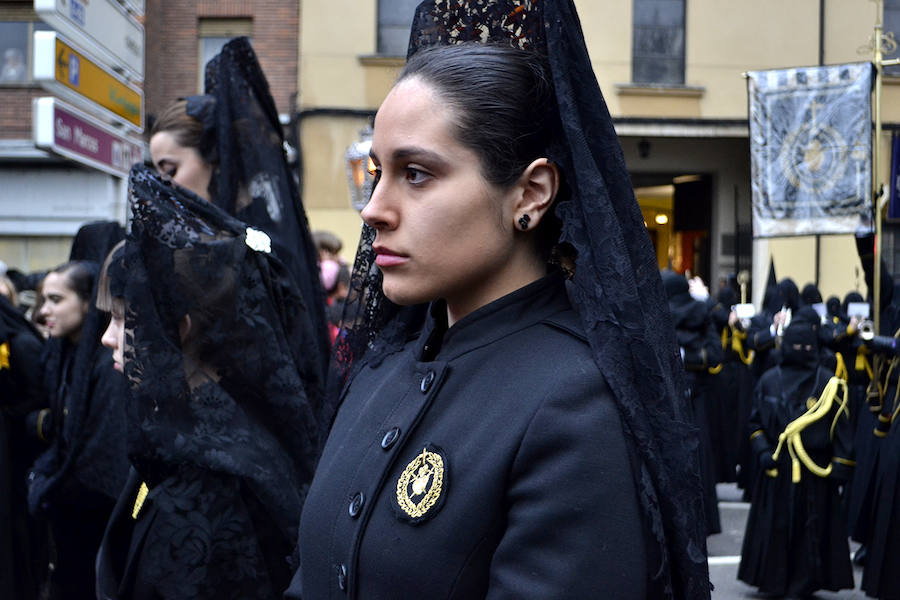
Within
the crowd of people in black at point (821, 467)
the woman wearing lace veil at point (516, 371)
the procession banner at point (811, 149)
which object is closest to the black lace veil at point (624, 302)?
the woman wearing lace veil at point (516, 371)

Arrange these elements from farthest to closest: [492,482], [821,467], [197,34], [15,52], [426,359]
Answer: [197,34], [15,52], [821,467], [426,359], [492,482]

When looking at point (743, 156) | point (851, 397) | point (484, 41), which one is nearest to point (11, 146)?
point (743, 156)

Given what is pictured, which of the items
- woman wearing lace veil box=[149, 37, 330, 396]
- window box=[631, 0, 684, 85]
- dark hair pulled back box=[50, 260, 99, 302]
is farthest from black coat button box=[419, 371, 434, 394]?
window box=[631, 0, 684, 85]

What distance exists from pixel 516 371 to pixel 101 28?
15.0 feet

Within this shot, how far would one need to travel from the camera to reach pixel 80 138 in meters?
5.50

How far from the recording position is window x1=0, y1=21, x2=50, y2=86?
17.9m

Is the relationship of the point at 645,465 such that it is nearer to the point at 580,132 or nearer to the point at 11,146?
the point at 580,132

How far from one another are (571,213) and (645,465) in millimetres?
386

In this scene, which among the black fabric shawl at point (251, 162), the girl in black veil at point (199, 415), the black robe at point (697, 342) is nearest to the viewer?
the girl in black veil at point (199, 415)

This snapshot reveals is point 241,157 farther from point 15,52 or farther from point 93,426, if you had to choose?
point 15,52

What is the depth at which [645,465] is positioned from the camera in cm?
153

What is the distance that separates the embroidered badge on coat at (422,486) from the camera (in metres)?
1.57

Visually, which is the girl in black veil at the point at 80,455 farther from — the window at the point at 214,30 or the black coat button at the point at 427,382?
the window at the point at 214,30

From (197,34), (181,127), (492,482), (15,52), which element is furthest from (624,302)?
(15,52)
